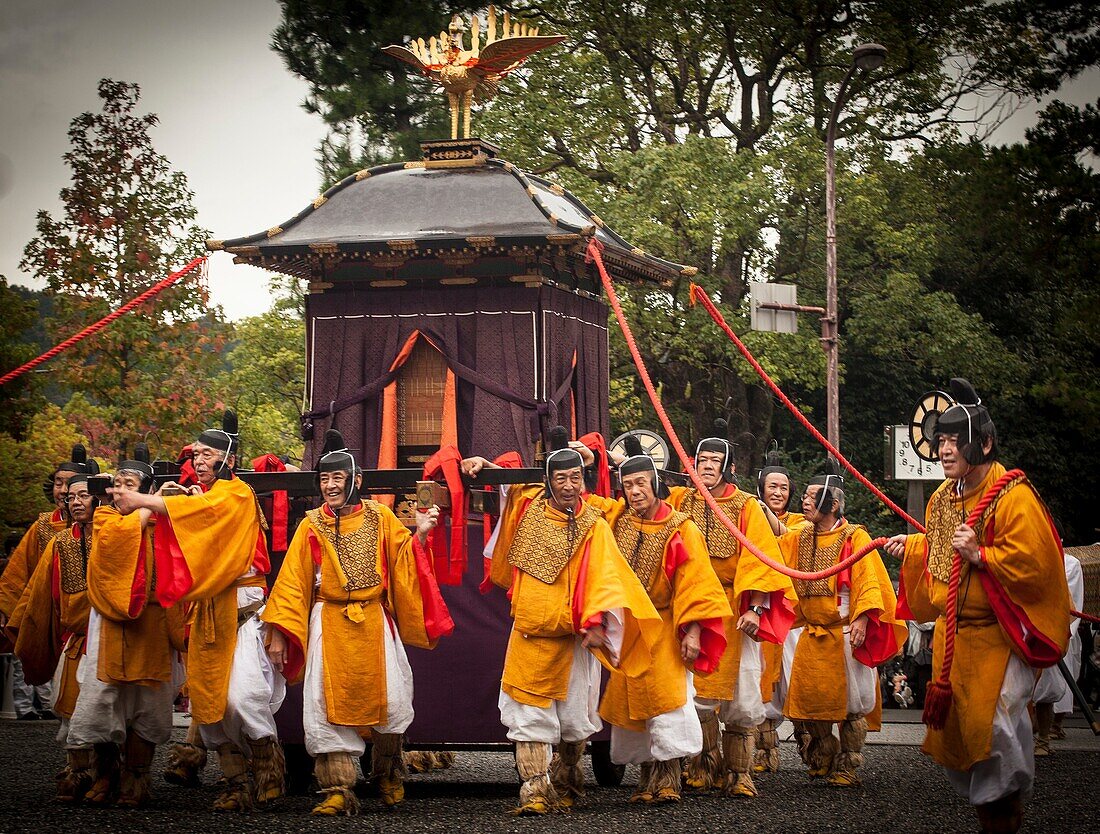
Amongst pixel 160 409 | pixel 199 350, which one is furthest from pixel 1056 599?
pixel 199 350

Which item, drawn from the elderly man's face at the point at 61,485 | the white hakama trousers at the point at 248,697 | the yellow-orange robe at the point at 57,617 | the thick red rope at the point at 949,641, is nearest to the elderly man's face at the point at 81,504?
the yellow-orange robe at the point at 57,617

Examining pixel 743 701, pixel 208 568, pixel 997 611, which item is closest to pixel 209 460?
pixel 208 568

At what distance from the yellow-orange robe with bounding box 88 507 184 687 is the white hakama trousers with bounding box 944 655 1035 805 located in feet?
13.7

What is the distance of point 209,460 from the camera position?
7.41 m

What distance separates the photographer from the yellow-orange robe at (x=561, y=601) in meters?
6.92

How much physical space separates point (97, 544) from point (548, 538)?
2.37m

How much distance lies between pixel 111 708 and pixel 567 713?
238 cm

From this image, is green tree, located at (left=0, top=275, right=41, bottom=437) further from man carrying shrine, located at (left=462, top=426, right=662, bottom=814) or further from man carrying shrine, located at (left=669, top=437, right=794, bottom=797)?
man carrying shrine, located at (left=462, top=426, right=662, bottom=814)

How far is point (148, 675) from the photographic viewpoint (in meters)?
7.26

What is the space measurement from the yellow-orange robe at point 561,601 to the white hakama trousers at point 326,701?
0.55 metres

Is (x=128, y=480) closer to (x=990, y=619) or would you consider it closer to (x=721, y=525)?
(x=721, y=525)

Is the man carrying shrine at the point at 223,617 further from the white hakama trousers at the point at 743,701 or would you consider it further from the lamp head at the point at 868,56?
the lamp head at the point at 868,56

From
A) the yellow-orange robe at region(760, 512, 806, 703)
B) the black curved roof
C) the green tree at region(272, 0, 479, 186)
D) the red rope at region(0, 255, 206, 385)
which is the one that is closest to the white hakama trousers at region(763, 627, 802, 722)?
the yellow-orange robe at region(760, 512, 806, 703)

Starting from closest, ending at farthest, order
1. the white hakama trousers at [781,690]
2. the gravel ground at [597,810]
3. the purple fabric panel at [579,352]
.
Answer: the gravel ground at [597,810], the white hakama trousers at [781,690], the purple fabric panel at [579,352]
